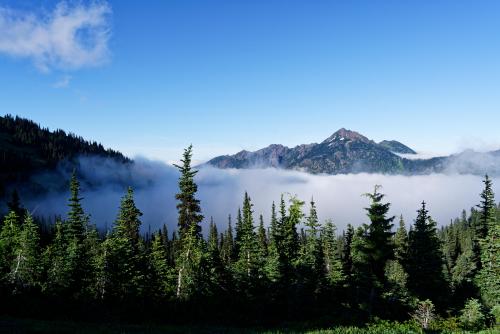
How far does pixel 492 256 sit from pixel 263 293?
32130 millimetres

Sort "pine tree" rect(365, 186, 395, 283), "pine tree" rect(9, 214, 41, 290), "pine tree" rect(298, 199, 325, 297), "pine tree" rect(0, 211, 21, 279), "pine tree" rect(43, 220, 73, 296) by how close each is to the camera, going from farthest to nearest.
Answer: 1. "pine tree" rect(298, 199, 325, 297)
2. "pine tree" rect(0, 211, 21, 279)
3. "pine tree" rect(365, 186, 395, 283)
4. "pine tree" rect(9, 214, 41, 290)
5. "pine tree" rect(43, 220, 73, 296)

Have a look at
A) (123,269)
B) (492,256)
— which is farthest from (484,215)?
(123,269)

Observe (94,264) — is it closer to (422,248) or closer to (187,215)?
(187,215)

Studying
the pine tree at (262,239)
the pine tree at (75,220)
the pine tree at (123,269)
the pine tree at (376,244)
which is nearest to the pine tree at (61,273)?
the pine tree at (123,269)

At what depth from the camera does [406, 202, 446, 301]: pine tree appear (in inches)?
1891

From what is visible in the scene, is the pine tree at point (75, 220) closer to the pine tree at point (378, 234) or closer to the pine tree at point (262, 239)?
the pine tree at point (262, 239)

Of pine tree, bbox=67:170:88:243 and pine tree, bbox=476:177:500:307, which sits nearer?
pine tree, bbox=476:177:500:307

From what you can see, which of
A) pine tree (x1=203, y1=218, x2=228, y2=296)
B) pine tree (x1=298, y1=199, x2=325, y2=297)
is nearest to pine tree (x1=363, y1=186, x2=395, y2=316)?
pine tree (x1=298, y1=199, x2=325, y2=297)

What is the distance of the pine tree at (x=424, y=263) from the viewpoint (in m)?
48.0

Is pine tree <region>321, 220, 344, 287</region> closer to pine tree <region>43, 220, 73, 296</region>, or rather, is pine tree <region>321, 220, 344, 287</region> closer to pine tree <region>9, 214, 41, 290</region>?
pine tree <region>43, 220, 73, 296</region>

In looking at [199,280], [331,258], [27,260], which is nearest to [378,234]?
[199,280]

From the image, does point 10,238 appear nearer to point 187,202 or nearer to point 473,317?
point 187,202

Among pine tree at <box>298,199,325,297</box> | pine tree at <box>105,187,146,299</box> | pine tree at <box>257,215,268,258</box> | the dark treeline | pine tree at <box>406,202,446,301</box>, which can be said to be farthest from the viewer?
pine tree at <box>257,215,268,258</box>

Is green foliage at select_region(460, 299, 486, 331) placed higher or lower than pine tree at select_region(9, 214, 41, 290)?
lower
